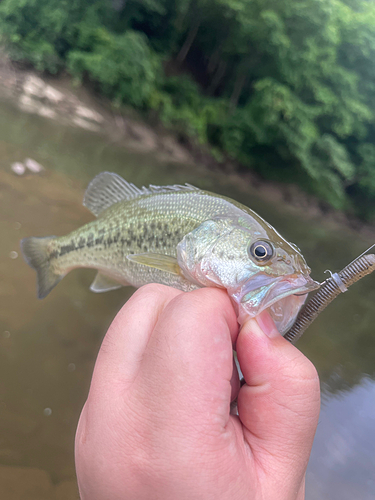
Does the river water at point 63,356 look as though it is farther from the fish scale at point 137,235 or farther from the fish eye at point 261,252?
the fish eye at point 261,252

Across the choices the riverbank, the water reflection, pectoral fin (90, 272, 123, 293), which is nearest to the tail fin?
pectoral fin (90, 272, 123, 293)

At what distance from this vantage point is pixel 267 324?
2.98ft

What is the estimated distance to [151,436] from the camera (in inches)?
27.3

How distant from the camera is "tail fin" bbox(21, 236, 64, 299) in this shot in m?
1.98

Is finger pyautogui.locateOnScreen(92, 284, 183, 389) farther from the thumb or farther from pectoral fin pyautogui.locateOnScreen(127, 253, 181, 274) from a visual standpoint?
pectoral fin pyautogui.locateOnScreen(127, 253, 181, 274)

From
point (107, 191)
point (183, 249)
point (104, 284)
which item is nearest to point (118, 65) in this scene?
point (107, 191)

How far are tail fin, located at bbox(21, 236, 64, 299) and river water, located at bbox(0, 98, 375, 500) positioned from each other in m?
0.58

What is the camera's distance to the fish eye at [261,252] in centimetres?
107

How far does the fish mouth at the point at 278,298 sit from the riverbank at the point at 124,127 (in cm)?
670

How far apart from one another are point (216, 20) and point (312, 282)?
12.1 metres

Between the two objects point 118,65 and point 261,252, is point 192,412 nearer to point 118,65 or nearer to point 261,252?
point 261,252

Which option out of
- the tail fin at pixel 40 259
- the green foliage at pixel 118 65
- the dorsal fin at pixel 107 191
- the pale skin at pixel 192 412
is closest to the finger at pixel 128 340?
the pale skin at pixel 192 412

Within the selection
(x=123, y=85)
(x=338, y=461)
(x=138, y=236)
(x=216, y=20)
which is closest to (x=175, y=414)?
(x=138, y=236)

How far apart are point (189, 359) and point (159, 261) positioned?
66 cm
